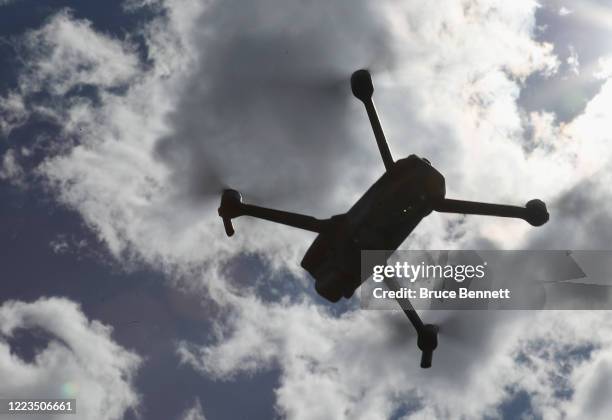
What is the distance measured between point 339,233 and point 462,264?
6.29m

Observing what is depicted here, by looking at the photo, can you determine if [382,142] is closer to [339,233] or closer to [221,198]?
[339,233]

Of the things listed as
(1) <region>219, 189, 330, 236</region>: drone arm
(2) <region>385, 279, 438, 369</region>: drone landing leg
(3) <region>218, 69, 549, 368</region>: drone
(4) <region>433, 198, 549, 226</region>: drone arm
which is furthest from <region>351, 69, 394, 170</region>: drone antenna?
(2) <region>385, 279, 438, 369</region>: drone landing leg

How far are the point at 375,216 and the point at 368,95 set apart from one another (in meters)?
5.10

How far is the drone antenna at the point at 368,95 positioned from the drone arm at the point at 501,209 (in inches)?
132

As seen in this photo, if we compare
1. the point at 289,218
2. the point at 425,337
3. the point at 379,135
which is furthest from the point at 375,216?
the point at 425,337

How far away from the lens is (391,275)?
77.4ft

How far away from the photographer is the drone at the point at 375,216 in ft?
70.1

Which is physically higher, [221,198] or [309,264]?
[221,198]

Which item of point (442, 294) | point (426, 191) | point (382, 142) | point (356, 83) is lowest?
point (442, 294)

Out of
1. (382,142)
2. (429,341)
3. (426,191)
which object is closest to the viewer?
(426,191)

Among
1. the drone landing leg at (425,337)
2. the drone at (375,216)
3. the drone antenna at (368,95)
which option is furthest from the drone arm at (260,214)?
the drone landing leg at (425,337)

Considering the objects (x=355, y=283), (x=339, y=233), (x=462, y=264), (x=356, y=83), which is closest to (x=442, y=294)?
(x=462, y=264)

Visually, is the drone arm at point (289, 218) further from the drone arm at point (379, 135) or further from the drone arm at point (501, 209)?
the drone arm at point (501, 209)

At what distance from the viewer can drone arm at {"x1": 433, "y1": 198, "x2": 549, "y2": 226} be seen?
22.5 m
